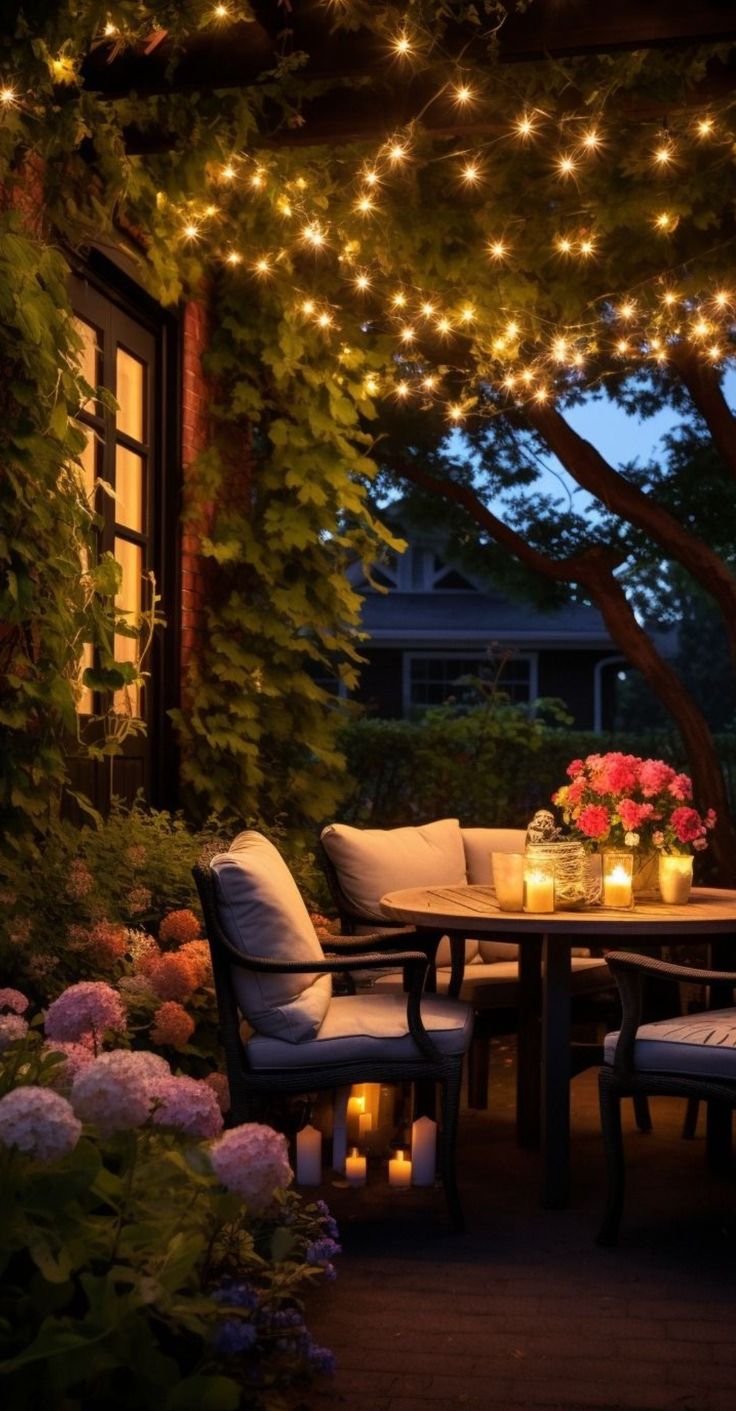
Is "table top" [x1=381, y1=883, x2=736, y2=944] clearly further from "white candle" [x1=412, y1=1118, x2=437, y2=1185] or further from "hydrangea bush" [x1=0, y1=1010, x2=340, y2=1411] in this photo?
"hydrangea bush" [x1=0, y1=1010, x2=340, y2=1411]

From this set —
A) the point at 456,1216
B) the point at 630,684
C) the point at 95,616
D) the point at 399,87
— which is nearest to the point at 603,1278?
the point at 456,1216

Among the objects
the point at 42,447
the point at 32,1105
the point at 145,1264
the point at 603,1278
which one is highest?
the point at 42,447

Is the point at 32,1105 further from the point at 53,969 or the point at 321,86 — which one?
the point at 321,86

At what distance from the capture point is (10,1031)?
282cm

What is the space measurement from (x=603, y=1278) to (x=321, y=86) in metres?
4.13

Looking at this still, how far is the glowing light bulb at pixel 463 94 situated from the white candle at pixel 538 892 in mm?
2680

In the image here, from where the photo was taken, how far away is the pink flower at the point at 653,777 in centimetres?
501

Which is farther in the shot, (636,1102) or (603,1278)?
(636,1102)

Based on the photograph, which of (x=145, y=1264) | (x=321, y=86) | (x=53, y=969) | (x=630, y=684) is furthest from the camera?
(x=630, y=684)

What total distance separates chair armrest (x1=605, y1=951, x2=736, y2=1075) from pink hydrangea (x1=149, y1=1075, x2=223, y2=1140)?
5.72 ft

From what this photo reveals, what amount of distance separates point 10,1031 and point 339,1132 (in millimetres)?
2028

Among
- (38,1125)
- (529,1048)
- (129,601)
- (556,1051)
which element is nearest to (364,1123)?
(529,1048)

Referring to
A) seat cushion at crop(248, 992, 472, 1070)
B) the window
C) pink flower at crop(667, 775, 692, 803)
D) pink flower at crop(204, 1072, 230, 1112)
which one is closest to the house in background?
the window

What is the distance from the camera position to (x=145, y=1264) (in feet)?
7.99
